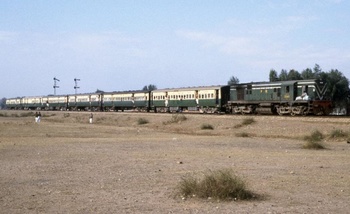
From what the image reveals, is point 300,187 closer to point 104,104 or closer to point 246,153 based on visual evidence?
point 246,153

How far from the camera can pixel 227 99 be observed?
190 feet

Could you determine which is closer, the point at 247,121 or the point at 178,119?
the point at 247,121

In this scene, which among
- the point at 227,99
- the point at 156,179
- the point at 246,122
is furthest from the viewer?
the point at 227,99

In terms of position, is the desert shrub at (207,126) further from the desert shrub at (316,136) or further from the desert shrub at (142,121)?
the desert shrub at (316,136)

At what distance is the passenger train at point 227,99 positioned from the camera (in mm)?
43281

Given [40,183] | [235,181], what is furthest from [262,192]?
[40,183]

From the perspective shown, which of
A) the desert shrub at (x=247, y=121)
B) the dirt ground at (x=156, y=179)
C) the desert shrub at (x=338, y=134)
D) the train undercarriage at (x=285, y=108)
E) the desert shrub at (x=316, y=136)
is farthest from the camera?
the train undercarriage at (x=285, y=108)

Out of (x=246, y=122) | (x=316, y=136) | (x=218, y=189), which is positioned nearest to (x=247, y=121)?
(x=246, y=122)

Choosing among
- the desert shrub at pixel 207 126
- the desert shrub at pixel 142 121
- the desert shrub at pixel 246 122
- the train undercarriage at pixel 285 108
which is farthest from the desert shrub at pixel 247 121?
the desert shrub at pixel 142 121

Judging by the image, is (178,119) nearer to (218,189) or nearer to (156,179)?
(156,179)

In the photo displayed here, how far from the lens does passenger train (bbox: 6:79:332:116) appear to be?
43.3 metres

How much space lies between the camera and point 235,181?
1101 cm

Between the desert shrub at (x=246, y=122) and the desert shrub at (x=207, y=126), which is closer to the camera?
the desert shrub at (x=246, y=122)

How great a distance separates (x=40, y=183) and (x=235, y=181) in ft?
18.2
